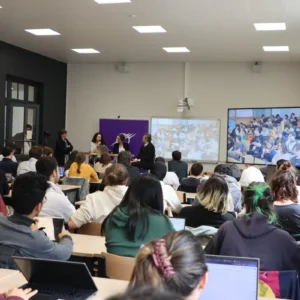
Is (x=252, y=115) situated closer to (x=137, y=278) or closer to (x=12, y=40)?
(x=12, y=40)

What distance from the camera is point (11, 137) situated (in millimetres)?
11203

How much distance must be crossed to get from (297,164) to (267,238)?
28.1 ft

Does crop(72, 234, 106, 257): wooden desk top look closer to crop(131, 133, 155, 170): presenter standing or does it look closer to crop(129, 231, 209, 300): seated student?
crop(129, 231, 209, 300): seated student

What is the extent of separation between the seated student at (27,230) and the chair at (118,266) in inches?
9.4

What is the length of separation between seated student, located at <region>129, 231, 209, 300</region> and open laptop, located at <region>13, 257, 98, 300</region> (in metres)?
0.76

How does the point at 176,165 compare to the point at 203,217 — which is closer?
the point at 203,217

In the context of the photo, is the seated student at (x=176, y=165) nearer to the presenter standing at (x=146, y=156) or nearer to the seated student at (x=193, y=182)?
the presenter standing at (x=146, y=156)

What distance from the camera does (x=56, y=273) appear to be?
214 centimetres

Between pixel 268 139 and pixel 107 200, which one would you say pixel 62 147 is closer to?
pixel 268 139

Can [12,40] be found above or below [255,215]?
above

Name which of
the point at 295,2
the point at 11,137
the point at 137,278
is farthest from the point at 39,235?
the point at 11,137

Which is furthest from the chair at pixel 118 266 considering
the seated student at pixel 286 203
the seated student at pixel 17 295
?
the seated student at pixel 286 203

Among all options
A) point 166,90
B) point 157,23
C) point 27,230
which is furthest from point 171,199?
point 166,90

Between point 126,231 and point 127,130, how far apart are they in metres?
9.99
